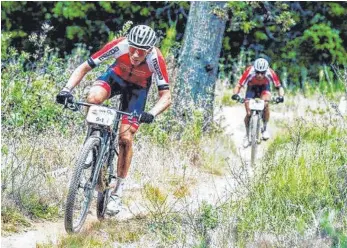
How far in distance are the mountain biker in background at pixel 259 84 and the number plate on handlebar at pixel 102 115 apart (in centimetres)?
456

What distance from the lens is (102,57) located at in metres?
6.32

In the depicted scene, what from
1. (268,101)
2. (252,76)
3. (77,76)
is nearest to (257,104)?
(268,101)

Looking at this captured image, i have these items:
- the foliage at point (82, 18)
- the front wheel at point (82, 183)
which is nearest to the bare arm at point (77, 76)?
the front wheel at point (82, 183)

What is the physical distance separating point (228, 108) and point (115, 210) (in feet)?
24.0

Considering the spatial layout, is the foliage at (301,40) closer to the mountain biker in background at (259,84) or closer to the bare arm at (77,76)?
the mountain biker in background at (259,84)

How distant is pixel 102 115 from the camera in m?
5.86

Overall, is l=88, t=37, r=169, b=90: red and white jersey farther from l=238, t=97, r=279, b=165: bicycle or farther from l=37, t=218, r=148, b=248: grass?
l=238, t=97, r=279, b=165: bicycle

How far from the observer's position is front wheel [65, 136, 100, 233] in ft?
19.0

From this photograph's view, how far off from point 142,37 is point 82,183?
1227mm

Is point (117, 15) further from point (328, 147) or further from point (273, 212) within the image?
point (273, 212)

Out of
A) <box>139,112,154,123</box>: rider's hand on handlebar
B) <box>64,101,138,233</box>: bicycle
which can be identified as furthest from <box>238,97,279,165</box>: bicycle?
<box>139,112,154,123</box>: rider's hand on handlebar

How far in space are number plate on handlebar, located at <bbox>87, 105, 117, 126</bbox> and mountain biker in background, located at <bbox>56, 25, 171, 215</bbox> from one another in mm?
324

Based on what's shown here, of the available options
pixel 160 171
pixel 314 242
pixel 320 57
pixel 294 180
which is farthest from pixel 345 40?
pixel 314 242

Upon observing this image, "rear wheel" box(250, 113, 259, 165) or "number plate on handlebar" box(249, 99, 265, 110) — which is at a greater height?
"number plate on handlebar" box(249, 99, 265, 110)
